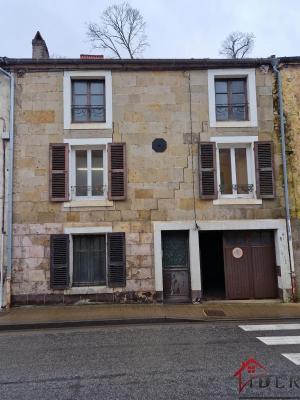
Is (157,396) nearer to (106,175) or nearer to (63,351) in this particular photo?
(63,351)

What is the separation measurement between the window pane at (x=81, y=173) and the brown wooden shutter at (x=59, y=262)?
137cm

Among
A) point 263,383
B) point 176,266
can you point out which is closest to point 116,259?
point 176,266

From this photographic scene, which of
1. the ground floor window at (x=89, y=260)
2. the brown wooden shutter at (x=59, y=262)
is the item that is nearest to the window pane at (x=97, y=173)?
the ground floor window at (x=89, y=260)

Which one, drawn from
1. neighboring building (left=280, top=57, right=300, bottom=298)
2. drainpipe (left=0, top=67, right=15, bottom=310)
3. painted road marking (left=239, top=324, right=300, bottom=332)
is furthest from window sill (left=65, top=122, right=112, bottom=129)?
painted road marking (left=239, top=324, right=300, bottom=332)

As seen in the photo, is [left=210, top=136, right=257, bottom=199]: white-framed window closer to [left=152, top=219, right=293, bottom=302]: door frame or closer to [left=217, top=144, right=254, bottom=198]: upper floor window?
[left=217, top=144, right=254, bottom=198]: upper floor window

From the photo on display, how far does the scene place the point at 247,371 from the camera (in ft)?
17.8

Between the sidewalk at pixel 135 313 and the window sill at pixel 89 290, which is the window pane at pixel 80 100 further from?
the sidewalk at pixel 135 313

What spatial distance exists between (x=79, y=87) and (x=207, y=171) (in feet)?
14.8

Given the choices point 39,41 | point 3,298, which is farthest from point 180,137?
point 3,298

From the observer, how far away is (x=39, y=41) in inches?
502

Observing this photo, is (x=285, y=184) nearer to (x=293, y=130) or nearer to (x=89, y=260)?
(x=293, y=130)

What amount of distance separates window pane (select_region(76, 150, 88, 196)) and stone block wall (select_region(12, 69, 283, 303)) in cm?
53

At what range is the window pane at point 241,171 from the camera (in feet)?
38.9

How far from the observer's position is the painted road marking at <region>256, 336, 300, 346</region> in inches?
274
